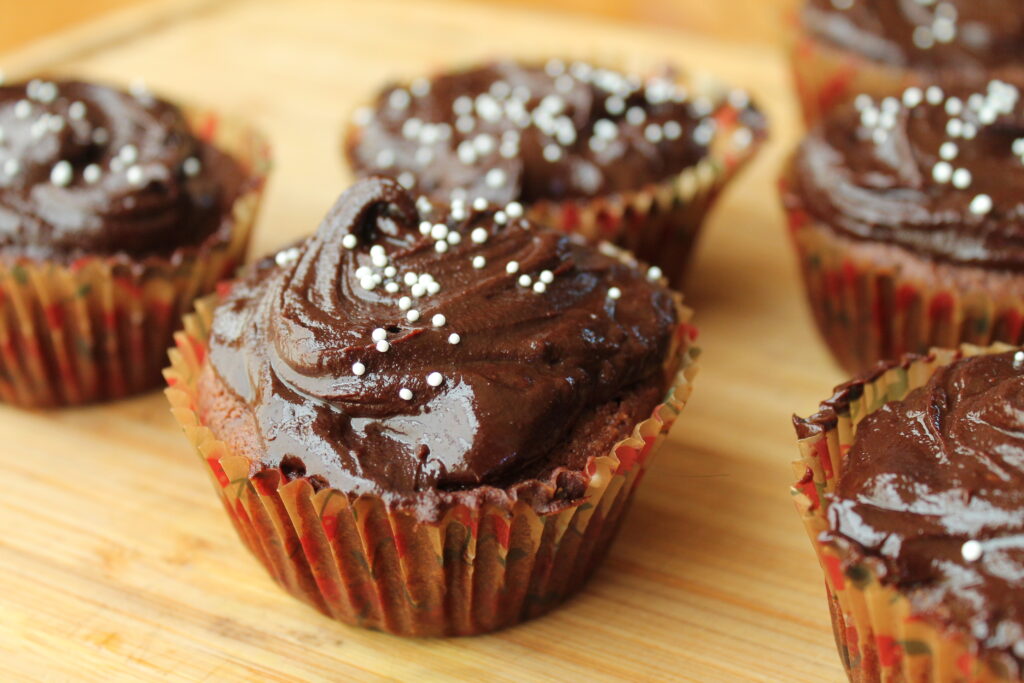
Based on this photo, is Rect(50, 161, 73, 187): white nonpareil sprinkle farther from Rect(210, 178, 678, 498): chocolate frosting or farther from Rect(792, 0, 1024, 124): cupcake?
Rect(792, 0, 1024, 124): cupcake

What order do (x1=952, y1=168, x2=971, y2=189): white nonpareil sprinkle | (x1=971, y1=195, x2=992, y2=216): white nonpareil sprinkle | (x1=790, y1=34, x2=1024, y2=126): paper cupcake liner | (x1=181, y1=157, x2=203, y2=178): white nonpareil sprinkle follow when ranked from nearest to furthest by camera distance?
(x1=971, y1=195, x2=992, y2=216): white nonpareil sprinkle, (x1=952, y1=168, x2=971, y2=189): white nonpareil sprinkle, (x1=181, y1=157, x2=203, y2=178): white nonpareil sprinkle, (x1=790, y1=34, x2=1024, y2=126): paper cupcake liner

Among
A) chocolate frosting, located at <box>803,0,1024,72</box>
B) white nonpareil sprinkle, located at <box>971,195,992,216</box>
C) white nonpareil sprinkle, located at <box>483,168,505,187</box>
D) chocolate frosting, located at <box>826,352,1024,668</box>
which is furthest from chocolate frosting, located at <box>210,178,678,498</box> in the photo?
chocolate frosting, located at <box>803,0,1024,72</box>

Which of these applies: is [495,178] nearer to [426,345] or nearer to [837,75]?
[426,345]

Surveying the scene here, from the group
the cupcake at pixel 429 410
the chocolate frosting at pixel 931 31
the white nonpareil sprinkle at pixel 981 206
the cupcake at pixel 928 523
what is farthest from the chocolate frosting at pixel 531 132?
the cupcake at pixel 928 523

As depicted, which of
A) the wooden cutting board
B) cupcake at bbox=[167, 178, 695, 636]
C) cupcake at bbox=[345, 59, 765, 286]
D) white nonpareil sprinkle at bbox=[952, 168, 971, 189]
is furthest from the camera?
cupcake at bbox=[345, 59, 765, 286]

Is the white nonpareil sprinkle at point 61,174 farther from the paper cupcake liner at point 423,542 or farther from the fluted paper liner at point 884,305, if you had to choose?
the fluted paper liner at point 884,305

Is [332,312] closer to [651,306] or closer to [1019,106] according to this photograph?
[651,306]
